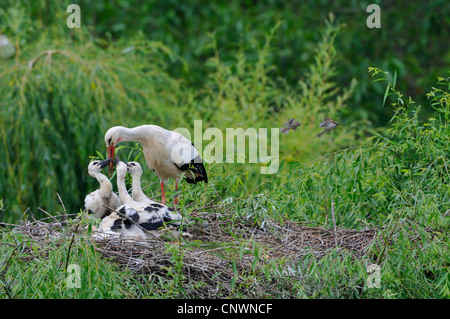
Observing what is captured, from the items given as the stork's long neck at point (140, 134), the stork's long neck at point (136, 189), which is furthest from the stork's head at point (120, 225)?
the stork's long neck at point (140, 134)

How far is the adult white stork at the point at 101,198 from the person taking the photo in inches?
207

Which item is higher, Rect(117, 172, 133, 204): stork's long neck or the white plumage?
Rect(117, 172, 133, 204): stork's long neck

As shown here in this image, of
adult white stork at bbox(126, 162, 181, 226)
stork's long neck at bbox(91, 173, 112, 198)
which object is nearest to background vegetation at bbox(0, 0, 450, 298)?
adult white stork at bbox(126, 162, 181, 226)

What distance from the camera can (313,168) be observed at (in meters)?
5.48

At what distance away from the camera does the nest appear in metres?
4.41

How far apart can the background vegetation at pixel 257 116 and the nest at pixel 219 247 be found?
0.36 feet

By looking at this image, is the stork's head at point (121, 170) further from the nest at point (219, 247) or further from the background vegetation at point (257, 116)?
the nest at point (219, 247)

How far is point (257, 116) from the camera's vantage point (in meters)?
9.20

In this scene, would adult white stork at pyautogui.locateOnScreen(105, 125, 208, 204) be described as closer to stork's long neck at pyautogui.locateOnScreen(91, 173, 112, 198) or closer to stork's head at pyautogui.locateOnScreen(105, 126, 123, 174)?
stork's head at pyautogui.locateOnScreen(105, 126, 123, 174)

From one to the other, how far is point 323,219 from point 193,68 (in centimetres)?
784

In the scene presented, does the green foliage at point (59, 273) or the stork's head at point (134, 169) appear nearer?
the green foliage at point (59, 273)

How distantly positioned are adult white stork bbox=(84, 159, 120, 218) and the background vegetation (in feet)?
1.66
